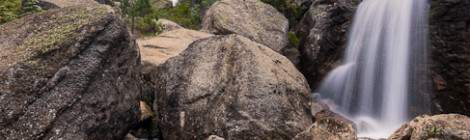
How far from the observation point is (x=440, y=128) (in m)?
11.1

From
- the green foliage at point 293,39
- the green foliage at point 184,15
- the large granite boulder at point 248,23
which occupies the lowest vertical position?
the green foliage at point 184,15

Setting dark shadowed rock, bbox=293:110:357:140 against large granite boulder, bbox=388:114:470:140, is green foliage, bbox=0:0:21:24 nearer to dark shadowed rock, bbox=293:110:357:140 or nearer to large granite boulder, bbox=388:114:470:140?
dark shadowed rock, bbox=293:110:357:140

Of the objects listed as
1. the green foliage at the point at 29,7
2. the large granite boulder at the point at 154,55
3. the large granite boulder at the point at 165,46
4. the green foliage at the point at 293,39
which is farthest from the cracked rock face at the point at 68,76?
the green foliage at the point at 293,39

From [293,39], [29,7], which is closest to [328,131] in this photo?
[293,39]

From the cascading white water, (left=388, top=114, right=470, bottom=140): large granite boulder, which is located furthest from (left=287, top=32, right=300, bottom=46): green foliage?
(left=388, top=114, right=470, bottom=140): large granite boulder

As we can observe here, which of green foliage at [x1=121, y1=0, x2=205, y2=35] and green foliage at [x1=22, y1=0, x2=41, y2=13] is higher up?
green foliage at [x1=22, y1=0, x2=41, y2=13]

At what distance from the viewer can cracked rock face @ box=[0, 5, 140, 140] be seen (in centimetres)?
1230

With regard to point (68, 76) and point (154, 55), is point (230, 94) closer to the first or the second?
point (68, 76)

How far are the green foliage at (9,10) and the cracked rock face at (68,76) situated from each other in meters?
8.02

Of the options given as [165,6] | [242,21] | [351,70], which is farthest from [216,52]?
[165,6]

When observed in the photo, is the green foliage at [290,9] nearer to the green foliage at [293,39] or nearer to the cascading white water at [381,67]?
the green foliage at [293,39]

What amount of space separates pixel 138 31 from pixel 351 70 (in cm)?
1969

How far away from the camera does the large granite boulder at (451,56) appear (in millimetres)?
18766

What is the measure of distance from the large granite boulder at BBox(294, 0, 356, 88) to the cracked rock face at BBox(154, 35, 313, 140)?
7909 millimetres
